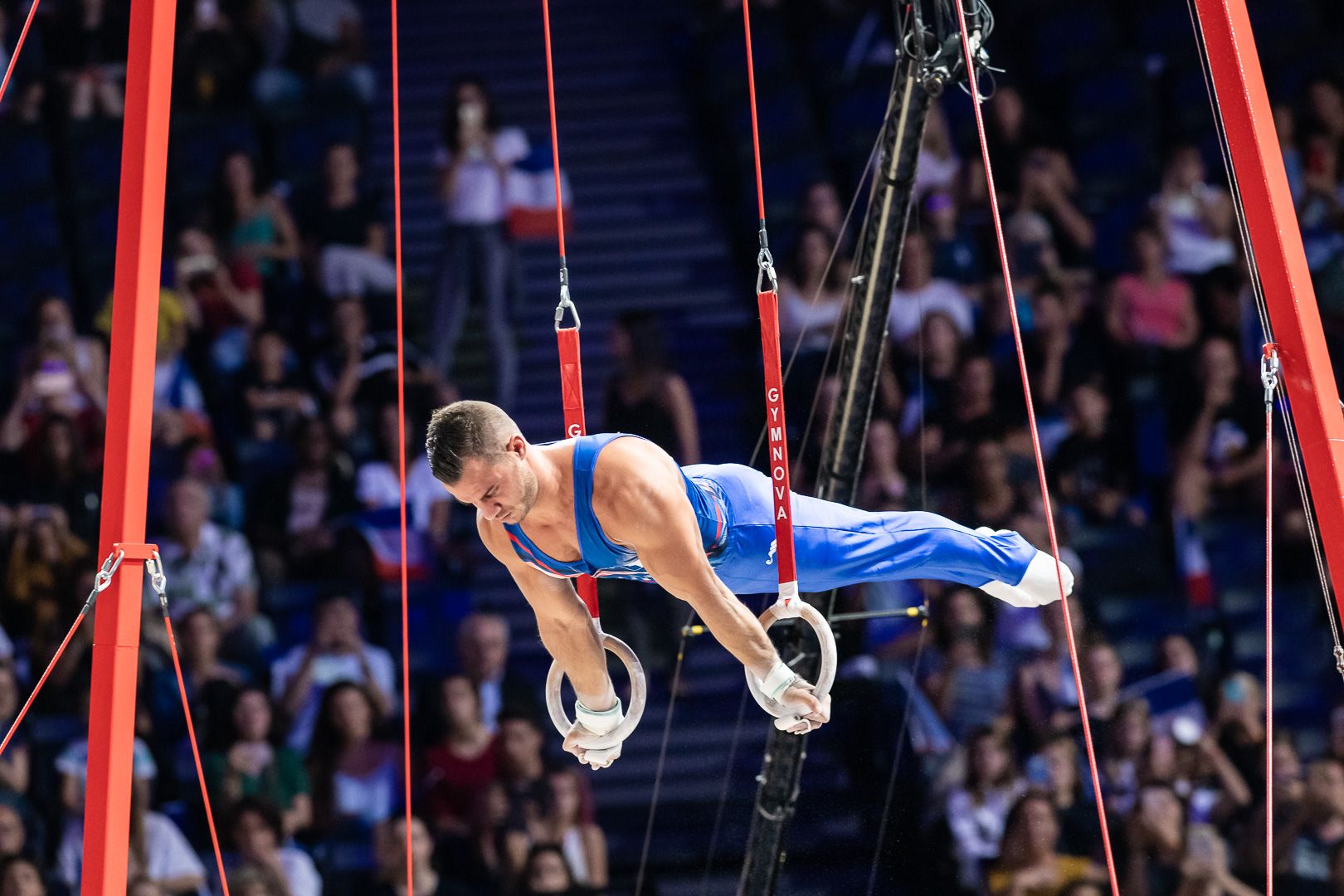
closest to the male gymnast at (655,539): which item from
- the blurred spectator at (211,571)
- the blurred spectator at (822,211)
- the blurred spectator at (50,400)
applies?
the blurred spectator at (211,571)

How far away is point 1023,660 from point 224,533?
129 inches

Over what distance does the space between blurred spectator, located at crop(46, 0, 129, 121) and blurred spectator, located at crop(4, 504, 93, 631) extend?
2362 mm

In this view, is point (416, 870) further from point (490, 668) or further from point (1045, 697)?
point (1045, 697)

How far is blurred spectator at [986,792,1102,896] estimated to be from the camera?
5.59m

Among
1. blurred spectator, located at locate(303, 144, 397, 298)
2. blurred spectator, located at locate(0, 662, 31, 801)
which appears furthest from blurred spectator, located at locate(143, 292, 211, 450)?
blurred spectator, located at locate(0, 662, 31, 801)

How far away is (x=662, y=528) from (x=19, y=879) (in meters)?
3.71

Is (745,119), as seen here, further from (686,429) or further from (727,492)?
(727,492)

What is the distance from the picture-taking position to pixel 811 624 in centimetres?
340

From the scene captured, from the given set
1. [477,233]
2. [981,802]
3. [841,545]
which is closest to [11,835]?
[477,233]

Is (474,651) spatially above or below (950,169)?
below

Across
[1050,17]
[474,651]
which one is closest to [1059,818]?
[474,651]

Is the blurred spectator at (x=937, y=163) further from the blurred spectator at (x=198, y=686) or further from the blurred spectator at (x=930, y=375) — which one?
the blurred spectator at (x=198, y=686)

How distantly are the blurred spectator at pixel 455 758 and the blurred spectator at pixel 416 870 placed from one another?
0.36ft

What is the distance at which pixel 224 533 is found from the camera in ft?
21.6
